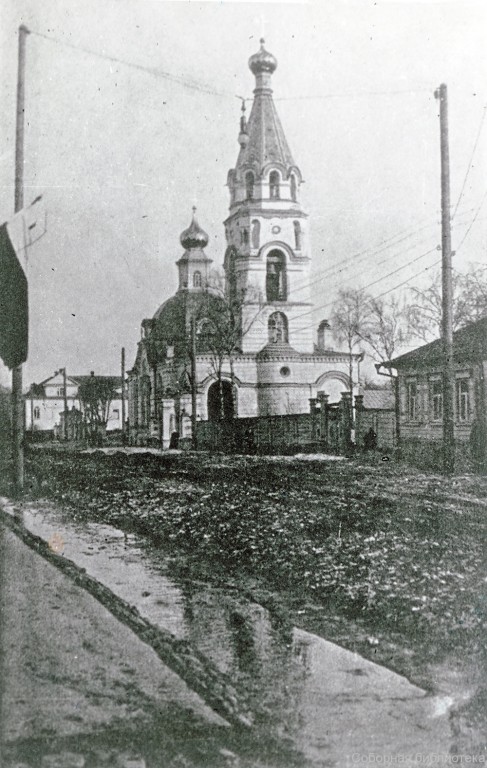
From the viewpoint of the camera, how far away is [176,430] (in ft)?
113

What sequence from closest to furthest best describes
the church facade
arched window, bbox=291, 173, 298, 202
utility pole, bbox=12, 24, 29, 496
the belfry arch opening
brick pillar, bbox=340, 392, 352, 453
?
utility pole, bbox=12, 24, 29, 496, brick pillar, bbox=340, 392, 352, 453, the church facade, the belfry arch opening, arched window, bbox=291, 173, 298, 202

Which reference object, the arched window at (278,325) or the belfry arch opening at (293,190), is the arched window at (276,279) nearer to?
the arched window at (278,325)

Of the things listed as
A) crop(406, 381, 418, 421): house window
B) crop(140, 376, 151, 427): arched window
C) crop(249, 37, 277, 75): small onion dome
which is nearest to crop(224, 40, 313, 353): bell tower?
crop(140, 376, 151, 427): arched window

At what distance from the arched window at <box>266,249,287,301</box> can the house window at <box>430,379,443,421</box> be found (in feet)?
80.1

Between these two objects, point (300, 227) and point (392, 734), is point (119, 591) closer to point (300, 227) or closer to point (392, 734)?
point (392, 734)

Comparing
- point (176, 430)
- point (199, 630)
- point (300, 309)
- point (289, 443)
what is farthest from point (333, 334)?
point (199, 630)

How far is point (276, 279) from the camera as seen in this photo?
4666 centimetres

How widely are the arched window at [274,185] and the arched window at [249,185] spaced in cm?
114

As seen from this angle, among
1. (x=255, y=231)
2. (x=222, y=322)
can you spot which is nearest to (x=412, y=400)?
(x=222, y=322)

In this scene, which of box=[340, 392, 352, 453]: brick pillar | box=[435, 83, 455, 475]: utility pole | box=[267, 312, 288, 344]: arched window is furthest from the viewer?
box=[267, 312, 288, 344]: arched window

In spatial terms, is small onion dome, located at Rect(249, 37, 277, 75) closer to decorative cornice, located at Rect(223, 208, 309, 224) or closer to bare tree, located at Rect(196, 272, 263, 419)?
bare tree, located at Rect(196, 272, 263, 419)

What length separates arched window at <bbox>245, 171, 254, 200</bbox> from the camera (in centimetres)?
4409

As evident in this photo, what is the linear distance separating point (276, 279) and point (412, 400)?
23.7 metres

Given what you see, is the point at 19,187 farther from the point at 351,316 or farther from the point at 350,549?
the point at 351,316
